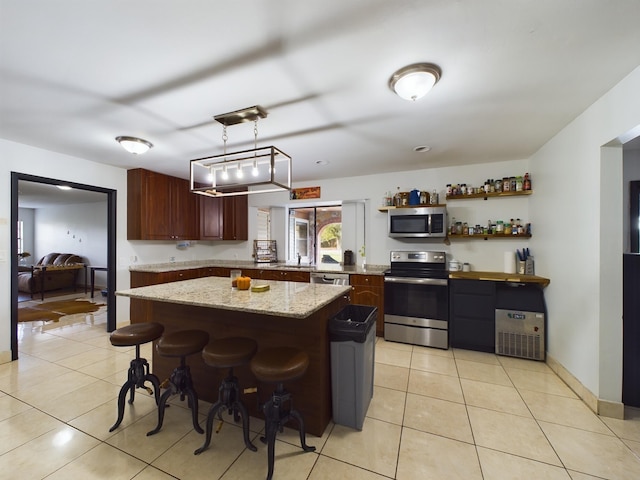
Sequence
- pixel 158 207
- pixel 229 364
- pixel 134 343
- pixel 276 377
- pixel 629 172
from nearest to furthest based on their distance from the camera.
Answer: pixel 276 377 → pixel 229 364 → pixel 134 343 → pixel 629 172 → pixel 158 207

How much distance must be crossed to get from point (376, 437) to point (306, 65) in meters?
2.55

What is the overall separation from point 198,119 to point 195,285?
1.55 m

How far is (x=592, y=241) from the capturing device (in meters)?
2.14

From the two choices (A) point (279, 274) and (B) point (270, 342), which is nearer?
(B) point (270, 342)

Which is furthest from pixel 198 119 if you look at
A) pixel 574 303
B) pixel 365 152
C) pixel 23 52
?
pixel 574 303

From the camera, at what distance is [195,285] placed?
252cm

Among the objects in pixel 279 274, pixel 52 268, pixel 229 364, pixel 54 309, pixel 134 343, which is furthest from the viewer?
pixel 52 268

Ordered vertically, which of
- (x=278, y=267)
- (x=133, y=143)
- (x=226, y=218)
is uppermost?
(x=133, y=143)

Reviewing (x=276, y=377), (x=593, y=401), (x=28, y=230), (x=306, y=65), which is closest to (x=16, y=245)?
(x=276, y=377)

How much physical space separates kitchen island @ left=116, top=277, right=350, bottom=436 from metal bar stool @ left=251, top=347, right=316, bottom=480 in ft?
0.60

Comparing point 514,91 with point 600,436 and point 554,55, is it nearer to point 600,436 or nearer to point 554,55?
point 554,55

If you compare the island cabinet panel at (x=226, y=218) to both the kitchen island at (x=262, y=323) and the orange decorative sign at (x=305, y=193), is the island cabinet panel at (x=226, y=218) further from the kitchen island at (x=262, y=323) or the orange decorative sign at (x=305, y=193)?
the kitchen island at (x=262, y=323)

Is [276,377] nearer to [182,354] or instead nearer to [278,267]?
[182,354]

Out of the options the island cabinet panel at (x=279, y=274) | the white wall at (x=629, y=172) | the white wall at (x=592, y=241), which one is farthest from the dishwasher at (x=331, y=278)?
the white wall at (x=629, y=172)
